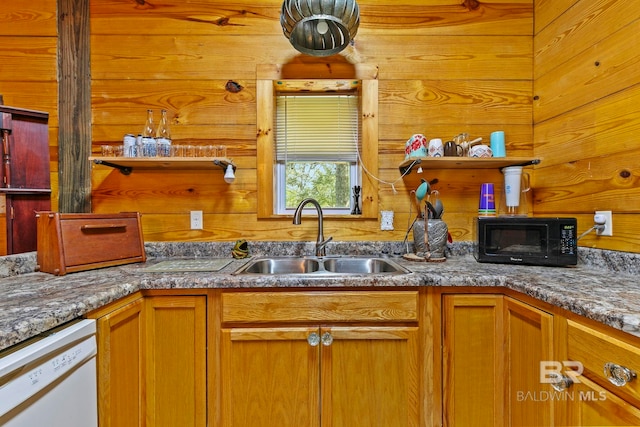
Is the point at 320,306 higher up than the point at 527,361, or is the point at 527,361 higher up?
the point at 320,306

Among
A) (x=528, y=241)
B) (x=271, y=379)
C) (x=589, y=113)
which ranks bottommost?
(x=271, y=379)

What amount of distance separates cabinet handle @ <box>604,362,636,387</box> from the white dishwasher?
4.60 feet

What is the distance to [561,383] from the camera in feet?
2.85

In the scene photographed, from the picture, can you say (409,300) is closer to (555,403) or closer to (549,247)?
(555,403)

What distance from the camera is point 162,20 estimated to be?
5.62ft

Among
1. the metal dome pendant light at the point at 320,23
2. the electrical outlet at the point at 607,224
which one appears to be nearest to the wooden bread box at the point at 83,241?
the metal dome pendant light at the point at 320,23

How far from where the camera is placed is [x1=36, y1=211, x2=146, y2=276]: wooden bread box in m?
1.21

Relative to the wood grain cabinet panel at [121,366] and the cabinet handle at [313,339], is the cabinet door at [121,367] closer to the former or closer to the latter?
the wood grain cabinet panel at [121,366]

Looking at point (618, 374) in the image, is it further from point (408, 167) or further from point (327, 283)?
point (408, 167)

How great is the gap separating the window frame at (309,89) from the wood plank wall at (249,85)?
0.05 metres

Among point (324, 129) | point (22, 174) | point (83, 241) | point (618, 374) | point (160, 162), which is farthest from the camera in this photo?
point (324, 129)

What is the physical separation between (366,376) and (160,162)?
4.79 ft

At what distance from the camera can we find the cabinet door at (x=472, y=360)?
1146mm

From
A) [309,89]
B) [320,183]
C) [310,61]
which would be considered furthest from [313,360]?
[310,61]
